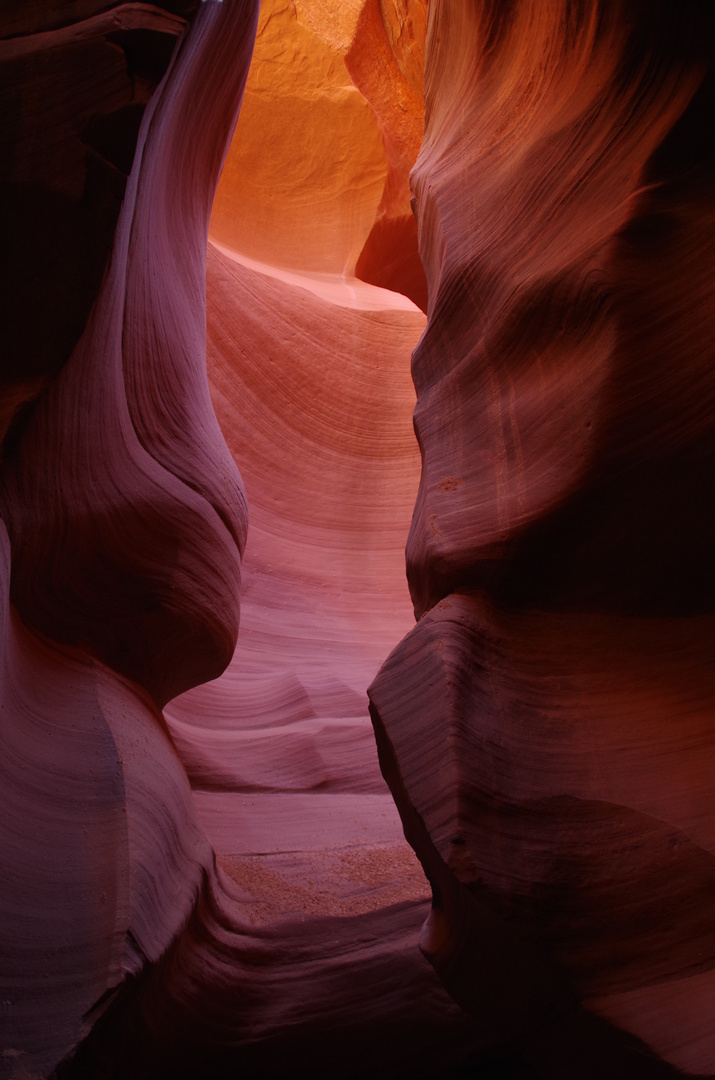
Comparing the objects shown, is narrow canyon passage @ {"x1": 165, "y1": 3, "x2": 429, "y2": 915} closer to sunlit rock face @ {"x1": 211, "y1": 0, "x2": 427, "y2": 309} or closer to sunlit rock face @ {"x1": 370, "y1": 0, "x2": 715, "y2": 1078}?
sunlit rock face @ {"x1": 211, "y1": 0, "x2": 427, "y2": 309}

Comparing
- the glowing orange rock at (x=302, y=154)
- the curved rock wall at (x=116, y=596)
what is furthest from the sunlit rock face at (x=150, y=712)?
the glowing orange rock at (x=302, y=154)

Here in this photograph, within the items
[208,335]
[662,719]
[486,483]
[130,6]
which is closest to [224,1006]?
[662,719]

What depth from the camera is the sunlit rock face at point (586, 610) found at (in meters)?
2.09

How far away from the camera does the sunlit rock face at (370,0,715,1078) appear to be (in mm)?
2092

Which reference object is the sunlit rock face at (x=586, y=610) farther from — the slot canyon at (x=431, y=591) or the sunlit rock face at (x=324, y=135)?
the sunlit rock face at (x=324, y=135)

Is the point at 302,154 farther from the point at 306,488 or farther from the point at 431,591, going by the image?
the point at 431,591

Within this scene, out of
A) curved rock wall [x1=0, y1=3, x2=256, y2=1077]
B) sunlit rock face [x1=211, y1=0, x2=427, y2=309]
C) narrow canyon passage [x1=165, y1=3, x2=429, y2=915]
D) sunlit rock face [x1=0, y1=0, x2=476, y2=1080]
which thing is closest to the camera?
sunlit rock face [x1=0, y1=0, x2=476, y2=1080]

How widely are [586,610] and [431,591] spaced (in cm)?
47

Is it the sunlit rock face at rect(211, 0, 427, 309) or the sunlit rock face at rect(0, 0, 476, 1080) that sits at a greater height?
the sunlit rock face at rect(211, 0, 427, 309)

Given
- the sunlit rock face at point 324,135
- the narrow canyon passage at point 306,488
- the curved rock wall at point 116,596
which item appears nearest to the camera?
the curved rock wall at point 116,596

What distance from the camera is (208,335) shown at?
245 inches

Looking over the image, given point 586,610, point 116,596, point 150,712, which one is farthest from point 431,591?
point 150,712

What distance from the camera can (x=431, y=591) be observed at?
2684 mm

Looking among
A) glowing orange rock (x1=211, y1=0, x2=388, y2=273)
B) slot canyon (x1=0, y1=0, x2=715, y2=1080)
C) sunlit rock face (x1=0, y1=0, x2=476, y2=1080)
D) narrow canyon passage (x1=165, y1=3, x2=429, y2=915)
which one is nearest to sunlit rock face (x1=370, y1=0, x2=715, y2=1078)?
slot canyon (x1=0, y1=0, x2=715, y2=1080)
